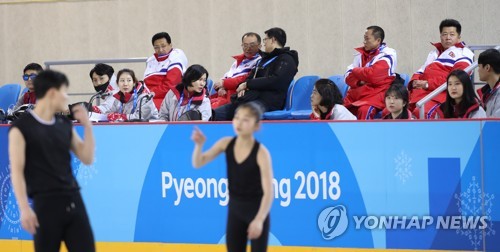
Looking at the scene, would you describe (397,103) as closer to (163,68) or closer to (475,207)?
(475,207)

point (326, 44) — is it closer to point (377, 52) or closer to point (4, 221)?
point (377, 52)

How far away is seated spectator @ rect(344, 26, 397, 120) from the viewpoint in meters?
10.0

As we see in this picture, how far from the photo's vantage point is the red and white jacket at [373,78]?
10211 millimetres

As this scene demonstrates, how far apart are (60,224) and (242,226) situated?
45.7 inches

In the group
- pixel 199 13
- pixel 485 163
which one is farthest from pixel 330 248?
pixel 199 13

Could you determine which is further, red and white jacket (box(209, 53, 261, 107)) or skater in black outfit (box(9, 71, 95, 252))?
red and white jacket (box(209, 53, 261, 107))

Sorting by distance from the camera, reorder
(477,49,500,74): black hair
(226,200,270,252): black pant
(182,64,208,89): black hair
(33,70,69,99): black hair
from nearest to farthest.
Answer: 1. (33,70,69,99): black hair
2. (226,200,270,252): black pant
3. (477,49,500,74): black hair
4. (182,64,208,89): black hair

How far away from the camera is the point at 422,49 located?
13383mm

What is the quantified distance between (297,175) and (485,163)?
1.55 meters

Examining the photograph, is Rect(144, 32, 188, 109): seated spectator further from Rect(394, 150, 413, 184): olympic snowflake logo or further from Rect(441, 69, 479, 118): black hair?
Rect(394, 150, 413, 184): olympic snowflake logo

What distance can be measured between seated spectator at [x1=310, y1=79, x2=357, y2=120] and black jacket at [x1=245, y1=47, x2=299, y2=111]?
1039 mm

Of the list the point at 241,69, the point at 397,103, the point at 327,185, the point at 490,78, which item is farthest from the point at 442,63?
the point at 327,185

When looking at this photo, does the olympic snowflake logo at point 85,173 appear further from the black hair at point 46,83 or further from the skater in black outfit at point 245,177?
the black hair at point 46,83

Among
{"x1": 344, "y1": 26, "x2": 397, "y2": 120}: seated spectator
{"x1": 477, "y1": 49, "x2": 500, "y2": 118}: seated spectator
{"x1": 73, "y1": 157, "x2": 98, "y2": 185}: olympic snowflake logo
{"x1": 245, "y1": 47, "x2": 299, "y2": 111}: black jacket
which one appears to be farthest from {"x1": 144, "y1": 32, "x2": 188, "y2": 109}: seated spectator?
{"x1": 477, "y1": 49, "x2": 500, "y2": 118}: seated spectator
